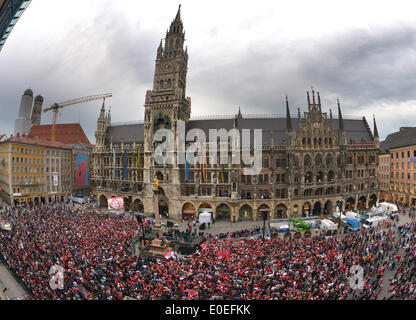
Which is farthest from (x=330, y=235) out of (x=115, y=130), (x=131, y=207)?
(x=115, y=130)

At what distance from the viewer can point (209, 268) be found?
24766mm

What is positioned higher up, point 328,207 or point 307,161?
point 307,161

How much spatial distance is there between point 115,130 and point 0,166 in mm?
36118

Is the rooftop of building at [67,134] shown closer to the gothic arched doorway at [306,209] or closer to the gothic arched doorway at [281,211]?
the gothic arched doorway at [281,211]

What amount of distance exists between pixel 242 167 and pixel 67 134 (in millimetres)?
81613

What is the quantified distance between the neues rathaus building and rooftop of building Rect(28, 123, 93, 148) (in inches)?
1644

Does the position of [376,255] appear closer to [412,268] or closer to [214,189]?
[412,268]

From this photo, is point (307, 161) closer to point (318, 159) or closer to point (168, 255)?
point (318, 159)

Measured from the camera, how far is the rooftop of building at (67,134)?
322ft

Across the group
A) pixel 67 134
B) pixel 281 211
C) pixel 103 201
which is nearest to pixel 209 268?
pixel 281 211

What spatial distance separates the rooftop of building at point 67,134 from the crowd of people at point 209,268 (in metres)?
70.3

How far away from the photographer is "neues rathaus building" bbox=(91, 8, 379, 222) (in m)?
55.8

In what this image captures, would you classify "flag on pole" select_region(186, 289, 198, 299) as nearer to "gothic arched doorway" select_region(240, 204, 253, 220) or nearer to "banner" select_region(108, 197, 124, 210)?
"gothic arched doorway" select_region(240, 204, 253, 220)

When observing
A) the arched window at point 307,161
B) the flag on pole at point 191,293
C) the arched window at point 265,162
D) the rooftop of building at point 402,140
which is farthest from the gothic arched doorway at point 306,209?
the flag on pole at point 191,293
